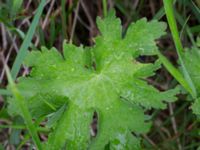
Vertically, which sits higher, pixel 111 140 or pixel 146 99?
pixel 146 99

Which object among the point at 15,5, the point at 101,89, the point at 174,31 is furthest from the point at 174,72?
the point at 15,5

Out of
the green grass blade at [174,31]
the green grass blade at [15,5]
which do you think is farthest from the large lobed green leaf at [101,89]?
the green grass blade at [15,5]

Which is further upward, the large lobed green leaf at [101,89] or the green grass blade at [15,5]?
the green grass blade at [15,5]

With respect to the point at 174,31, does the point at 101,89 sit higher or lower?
lower

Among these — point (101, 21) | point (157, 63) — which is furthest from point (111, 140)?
point (101, 21)

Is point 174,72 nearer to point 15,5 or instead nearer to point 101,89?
point 101,89

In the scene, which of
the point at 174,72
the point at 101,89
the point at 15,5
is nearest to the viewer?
the point at 174,72

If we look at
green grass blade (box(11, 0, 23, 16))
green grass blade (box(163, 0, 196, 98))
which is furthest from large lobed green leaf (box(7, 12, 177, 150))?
green grass blade (box(11, 0, 23, 16))

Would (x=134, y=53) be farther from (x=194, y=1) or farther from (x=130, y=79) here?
(x=194, y=1)

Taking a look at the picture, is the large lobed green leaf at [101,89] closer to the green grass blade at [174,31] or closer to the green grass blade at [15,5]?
the green grass blade at [174,31]
